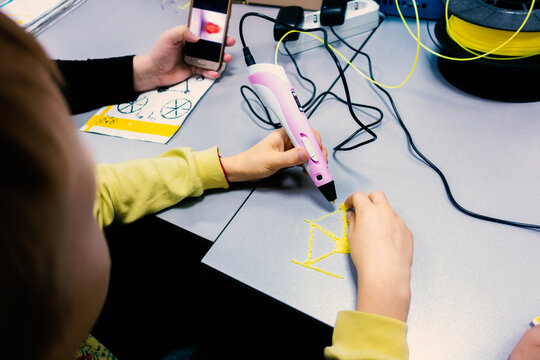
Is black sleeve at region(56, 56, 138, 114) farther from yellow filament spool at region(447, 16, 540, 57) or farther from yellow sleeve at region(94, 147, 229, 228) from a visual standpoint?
yellow filament spool at region(447, 16, 540, 57)

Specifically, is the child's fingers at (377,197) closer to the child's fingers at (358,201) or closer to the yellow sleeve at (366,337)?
the child's fingers at (358,201)

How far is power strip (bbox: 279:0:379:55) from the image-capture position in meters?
0.78

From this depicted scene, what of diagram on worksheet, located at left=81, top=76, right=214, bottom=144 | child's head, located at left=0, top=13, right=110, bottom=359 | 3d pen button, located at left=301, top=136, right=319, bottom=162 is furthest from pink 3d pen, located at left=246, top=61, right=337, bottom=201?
child's head, located at left=0, top=13, right=110, bottom=359

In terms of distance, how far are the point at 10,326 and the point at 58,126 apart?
149mm

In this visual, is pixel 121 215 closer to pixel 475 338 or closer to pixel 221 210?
pixel 221 210

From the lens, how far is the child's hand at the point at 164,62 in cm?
75

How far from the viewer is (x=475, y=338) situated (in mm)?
381

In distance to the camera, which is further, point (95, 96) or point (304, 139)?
point (95, 96)

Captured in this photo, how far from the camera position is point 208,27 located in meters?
0.76

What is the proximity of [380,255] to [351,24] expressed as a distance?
1.91ft

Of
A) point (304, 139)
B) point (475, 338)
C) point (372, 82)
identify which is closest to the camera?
point (475, 338)

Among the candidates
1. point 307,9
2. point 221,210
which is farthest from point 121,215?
point 307,9

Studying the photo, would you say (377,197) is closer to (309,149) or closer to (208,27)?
(309,149)

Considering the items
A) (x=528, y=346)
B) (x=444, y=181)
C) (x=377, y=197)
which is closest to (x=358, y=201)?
(x=377, y=197)
